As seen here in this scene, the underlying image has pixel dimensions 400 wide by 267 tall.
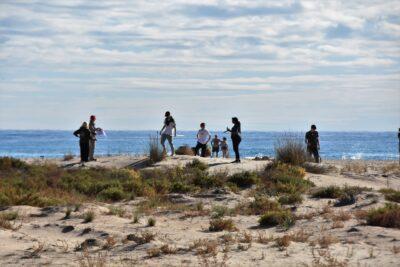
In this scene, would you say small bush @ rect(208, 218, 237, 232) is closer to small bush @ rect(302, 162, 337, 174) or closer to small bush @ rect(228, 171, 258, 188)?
small bush @ rect(228, 171, 258, 188)

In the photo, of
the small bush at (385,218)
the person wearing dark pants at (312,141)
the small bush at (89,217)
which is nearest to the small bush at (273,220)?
the small bush at (385,218)

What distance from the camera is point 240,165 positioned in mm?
26250

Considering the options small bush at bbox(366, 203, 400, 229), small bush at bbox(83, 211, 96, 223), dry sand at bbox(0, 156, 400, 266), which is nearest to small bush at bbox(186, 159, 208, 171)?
dry sand at bbox(0, 156, 400, 266)

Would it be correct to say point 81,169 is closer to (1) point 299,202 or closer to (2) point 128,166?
(2) point 128,166

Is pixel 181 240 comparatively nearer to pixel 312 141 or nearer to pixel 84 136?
pixel 84 136

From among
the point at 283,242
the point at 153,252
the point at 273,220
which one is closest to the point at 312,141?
the point at 273,220

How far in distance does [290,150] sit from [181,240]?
13.8m

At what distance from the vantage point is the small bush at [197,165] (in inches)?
992

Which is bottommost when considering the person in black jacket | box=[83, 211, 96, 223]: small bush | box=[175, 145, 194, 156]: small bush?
box=[83, 211, 96, 223]: small bush

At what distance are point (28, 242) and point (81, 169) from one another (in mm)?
12761

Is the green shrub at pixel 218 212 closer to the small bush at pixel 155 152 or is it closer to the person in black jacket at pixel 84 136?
the small bush at pixel 155 152

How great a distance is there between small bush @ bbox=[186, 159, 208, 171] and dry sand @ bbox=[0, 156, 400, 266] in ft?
19.8

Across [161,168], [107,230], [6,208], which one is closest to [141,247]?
[107,230]

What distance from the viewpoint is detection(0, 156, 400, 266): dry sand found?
11539 millimetres
